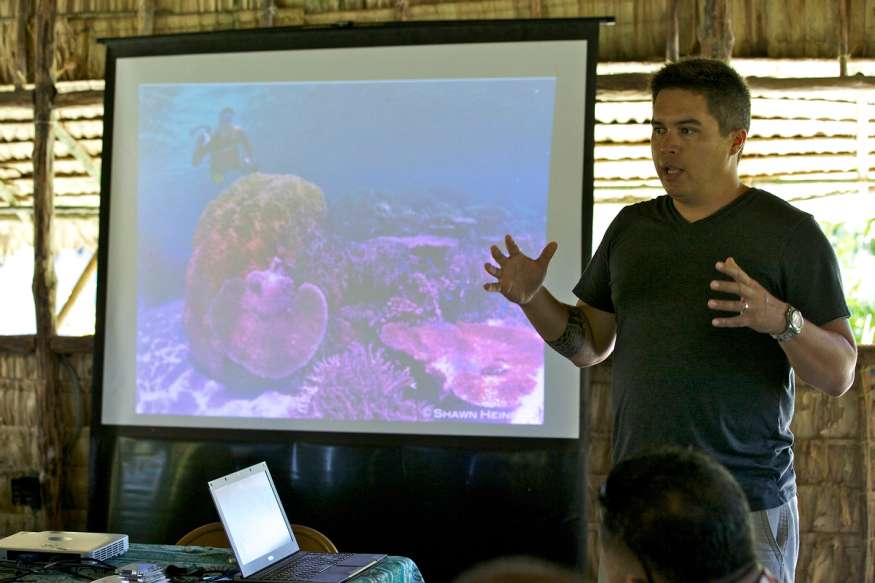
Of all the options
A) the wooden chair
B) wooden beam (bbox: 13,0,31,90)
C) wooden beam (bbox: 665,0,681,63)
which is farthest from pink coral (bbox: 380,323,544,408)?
wooden beam (bbox: 13,0,31,90)

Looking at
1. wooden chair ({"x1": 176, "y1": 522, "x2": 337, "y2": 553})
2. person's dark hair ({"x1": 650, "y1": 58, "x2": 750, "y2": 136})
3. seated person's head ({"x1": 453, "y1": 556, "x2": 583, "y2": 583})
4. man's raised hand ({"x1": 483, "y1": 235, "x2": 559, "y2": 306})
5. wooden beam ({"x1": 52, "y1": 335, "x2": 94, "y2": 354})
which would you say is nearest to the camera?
person's dark hair ({"x1": 650, "y1": 58, "x2": 750, "y2": 136})

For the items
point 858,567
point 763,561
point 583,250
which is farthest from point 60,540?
point 858,567

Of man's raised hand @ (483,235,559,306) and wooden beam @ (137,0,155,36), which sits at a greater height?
wooden beam @ (137,0,155,36)

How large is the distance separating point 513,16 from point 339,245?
1.25 metres

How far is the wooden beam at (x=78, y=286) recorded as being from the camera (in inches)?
202

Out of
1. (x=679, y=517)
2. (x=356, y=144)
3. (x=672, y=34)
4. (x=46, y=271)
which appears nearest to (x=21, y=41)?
(x=46, y=271)

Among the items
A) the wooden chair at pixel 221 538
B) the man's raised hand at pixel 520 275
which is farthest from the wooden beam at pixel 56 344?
the man's raised hand at pixel 520 275

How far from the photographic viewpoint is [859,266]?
4.46 meters

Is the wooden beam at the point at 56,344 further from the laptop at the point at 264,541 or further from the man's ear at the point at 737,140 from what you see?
the man's ear at the point at 737,140

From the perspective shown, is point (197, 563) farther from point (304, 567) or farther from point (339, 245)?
point (339, 245)

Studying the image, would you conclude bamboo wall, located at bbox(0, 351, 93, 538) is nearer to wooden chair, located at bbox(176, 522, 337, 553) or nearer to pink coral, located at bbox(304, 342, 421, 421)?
pink coral, located at bbox(304, 342, 421, 421)

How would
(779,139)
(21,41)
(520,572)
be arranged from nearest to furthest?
(520,572), (779,139), (21,41)

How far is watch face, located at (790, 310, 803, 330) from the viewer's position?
6.13ft

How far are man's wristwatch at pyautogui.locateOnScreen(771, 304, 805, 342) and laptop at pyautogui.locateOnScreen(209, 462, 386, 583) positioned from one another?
1101mm
